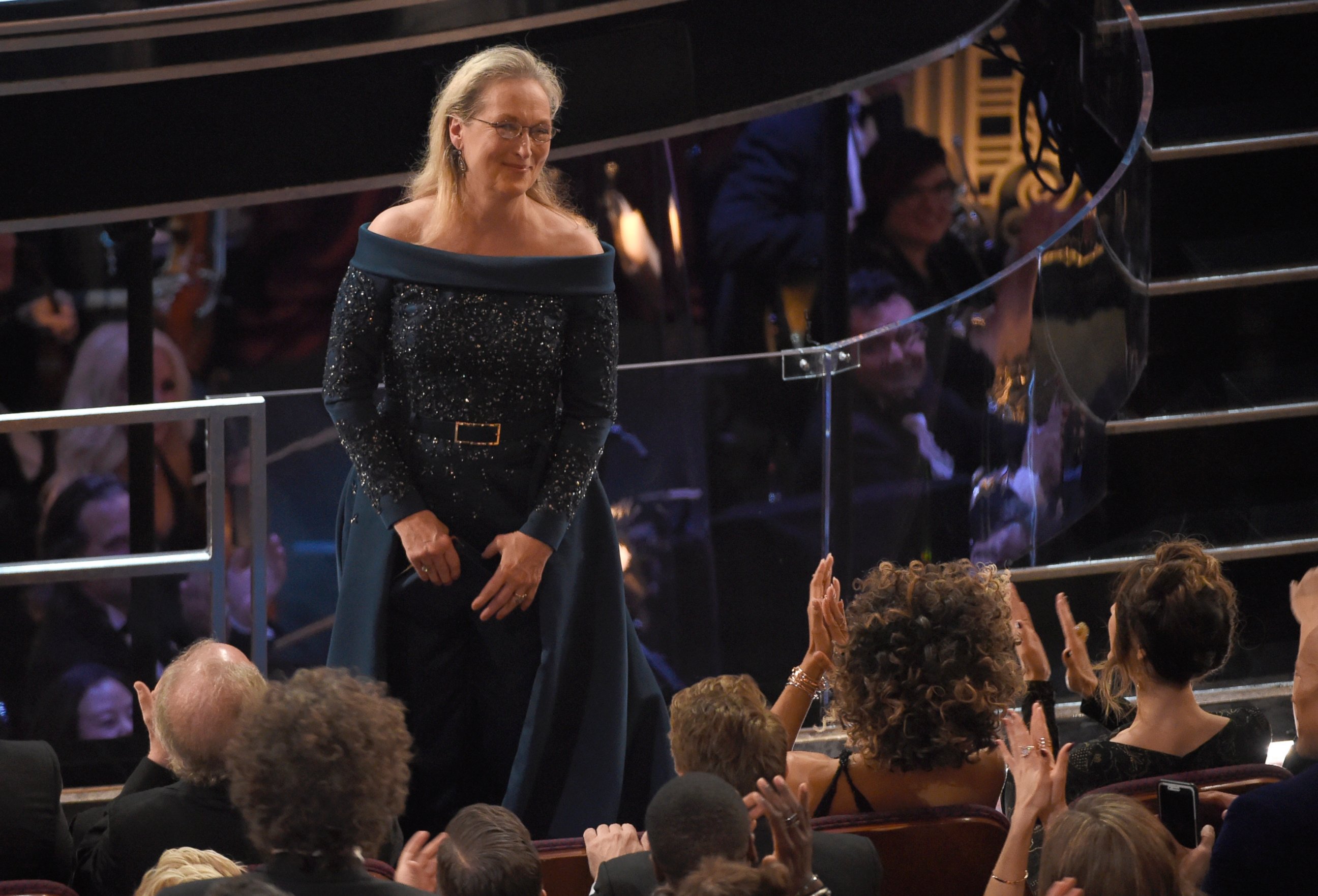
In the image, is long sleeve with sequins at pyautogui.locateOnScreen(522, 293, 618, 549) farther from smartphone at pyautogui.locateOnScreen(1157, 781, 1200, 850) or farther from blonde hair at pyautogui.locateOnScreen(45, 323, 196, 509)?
blonde hair at pyautogui.locateOnScreen(45, 323, 196, 509)

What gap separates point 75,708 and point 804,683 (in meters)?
1.43

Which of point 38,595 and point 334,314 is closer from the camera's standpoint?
point 334,314

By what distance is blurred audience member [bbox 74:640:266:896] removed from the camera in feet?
6.63

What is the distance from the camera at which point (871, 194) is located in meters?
5.25

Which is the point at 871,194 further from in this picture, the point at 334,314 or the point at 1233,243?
the point at 334,314

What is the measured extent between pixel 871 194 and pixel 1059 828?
3.80 metres

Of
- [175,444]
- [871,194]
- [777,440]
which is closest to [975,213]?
[871,194]

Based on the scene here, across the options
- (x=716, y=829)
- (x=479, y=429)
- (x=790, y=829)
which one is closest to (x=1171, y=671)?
(x=790, y=829)

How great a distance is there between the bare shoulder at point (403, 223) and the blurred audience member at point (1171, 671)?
45.6 inches

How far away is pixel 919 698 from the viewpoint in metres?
2.09

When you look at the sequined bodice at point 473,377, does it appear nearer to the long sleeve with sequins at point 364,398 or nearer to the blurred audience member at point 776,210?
the long sleeve with sequins at point 364,398

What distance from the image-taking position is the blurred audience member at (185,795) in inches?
79.5

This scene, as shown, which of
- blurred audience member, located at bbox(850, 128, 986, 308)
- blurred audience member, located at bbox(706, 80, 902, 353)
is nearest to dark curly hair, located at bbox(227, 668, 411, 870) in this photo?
blurred audience member, located at bbox(706, 80, 902, 353)

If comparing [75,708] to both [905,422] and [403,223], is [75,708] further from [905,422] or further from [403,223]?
[905,422]
